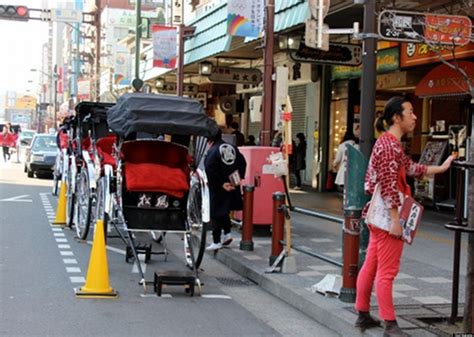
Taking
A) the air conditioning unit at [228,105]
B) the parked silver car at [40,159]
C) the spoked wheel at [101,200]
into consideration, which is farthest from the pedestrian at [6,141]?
the spoked wheel at [101,200]

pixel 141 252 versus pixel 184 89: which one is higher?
pixel 184 89

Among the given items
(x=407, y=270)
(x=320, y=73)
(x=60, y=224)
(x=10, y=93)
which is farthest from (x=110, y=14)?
(x=10, y=93)

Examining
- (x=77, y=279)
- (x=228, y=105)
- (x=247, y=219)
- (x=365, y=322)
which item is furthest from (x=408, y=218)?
(x=228, y=105)

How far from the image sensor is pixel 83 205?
472 inches

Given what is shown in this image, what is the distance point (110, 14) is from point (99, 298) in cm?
6451

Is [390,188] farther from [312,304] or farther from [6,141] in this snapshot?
[6,141]

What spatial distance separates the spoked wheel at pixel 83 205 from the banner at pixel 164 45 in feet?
34.5

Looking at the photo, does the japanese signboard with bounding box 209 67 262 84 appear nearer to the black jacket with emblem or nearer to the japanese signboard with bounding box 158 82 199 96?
the japanese signboard with bounding box 158 82 199 96

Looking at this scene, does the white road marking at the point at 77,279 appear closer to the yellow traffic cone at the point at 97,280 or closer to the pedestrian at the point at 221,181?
the yellow traffic cone at the point at 97,280

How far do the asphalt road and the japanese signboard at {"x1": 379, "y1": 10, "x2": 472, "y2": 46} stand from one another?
318 cm

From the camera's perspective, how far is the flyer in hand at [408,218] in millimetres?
5836

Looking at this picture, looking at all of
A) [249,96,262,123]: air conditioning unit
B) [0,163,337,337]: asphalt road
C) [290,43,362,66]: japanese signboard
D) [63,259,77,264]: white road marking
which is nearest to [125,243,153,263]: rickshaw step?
[0,163,337,337]: asphalt road

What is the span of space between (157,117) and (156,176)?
2.52ft

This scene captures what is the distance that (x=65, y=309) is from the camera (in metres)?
7.10
